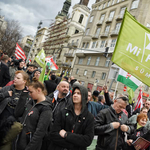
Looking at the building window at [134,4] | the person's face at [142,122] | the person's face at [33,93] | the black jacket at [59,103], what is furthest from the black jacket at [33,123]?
the building window at [134,4]

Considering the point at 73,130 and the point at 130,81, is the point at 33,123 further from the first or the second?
the point at 130,81

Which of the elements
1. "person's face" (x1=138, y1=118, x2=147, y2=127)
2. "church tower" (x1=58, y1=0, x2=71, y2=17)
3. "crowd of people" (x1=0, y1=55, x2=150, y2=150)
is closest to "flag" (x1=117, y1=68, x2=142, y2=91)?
"person's face" (x1=138, y1=118, x2=147, y2=127)

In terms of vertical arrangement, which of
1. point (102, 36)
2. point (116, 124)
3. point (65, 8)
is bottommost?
point (116, 124)

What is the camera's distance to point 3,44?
2748cm

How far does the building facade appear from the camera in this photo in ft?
83.1

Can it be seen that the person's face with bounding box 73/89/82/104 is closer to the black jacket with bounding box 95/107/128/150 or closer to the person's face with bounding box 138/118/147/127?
the black jacket with bounding box 95/107/128/150

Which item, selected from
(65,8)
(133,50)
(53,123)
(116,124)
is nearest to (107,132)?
(116,124)

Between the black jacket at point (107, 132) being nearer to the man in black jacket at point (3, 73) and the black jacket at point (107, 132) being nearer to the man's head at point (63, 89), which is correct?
the man's head at point (63, 89)

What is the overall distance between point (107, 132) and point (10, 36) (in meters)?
30.0

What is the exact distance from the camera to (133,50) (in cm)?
307

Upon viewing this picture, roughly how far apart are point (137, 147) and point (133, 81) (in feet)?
8.32

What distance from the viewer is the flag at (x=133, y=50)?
2990 mm

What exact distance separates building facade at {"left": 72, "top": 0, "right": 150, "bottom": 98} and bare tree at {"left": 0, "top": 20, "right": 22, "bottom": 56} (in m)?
13.7

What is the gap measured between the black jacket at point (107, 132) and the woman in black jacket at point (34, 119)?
99 cm
